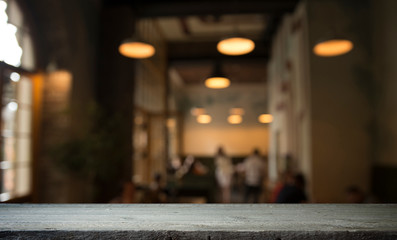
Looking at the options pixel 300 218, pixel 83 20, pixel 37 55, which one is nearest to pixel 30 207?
pixel 300 218

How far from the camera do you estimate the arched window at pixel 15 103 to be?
366 cm

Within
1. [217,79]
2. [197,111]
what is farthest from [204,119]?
[217,79]

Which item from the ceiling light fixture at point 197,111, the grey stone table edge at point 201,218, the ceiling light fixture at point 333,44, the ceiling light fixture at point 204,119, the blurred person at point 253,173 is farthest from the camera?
the ceiling light fixture at point 204,119

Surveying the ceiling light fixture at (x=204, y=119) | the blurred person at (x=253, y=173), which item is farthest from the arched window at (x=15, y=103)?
the ceiling light fixture at (x=204, y=119)

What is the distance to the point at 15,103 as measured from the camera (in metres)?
3.93

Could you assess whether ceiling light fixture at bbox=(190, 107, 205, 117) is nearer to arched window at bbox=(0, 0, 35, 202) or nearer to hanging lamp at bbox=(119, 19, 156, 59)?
hanging lamp at bbox=(119, 19, 156, 59)

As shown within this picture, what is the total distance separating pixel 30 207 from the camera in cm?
141

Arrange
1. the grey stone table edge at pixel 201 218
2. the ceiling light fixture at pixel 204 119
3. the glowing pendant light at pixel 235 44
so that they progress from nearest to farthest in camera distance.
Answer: the grey stone table edge at pixel 201 218 < the glowing pendant light at pixel 235 44 < the ceiling light fixture at pixel 204 119

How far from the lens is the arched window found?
12.0 ft

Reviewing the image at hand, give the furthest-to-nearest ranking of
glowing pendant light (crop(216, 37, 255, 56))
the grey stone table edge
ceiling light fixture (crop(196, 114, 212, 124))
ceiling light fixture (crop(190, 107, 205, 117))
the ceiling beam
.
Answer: ceiling light fixture (crop(196, 114, 212, 124)), ceiling light fixture (crop(190, 107, 205, 117)), the ceiling beam, glowing pendant light (crop(216, 37, 255, 56)), the grey stone table edge

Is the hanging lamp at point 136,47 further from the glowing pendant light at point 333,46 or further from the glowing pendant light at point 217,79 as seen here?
the glowing pendant light at point 217,79

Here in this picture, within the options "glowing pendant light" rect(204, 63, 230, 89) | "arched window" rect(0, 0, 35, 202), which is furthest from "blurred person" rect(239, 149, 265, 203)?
"arched window" rect(0, 0, 35, 202)

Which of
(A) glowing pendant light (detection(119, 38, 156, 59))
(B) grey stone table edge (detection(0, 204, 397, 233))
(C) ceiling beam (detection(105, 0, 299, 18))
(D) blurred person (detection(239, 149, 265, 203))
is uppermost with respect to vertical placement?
(C) ceiling beam (detection(105, 0, 299, 18))

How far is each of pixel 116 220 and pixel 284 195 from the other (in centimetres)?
307
